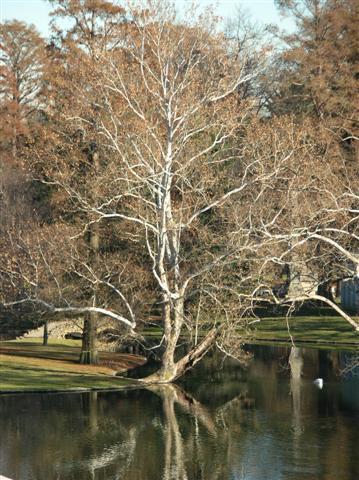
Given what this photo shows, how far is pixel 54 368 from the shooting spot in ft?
127

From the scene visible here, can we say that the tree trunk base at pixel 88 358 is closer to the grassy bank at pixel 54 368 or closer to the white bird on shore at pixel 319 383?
the grassy bank at pixel 54 368

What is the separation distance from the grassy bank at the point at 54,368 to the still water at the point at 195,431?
1509 millimetres

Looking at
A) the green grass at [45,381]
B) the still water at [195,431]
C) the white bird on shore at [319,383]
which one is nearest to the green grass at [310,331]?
the still water at [195,431]

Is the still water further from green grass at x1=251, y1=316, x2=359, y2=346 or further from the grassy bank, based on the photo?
green grass at x1=251, y1=316, x2=359, y2=346

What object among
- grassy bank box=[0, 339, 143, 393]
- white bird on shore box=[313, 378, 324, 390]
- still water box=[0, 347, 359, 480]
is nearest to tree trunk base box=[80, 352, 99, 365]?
grassy bank box=[0, 339, 143, 393]

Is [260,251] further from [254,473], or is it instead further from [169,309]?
[254,473]

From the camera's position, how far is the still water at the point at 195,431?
22.4m

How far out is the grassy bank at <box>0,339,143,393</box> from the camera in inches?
1364

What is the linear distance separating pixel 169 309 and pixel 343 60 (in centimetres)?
3264

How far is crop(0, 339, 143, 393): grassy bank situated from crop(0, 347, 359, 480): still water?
1.51 metres

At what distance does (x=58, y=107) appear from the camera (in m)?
40.5

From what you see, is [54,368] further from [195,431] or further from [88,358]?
[195,431]

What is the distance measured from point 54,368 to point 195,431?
12.8 m

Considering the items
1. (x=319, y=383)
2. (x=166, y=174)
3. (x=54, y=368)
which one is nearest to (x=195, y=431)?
(x=319, y=383)
